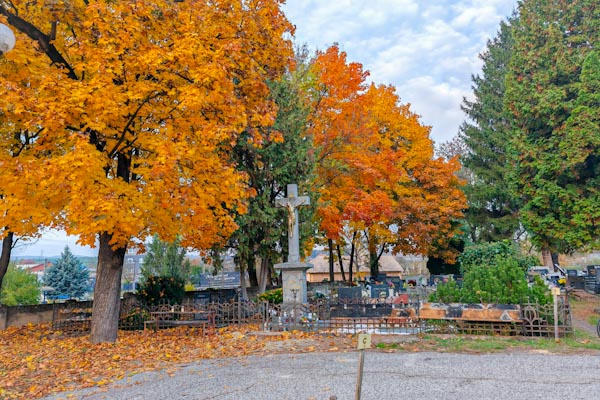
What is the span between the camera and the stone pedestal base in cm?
1081

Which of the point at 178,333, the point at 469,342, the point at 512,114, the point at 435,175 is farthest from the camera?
the point at 435,175

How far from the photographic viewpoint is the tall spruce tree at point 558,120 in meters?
15.9

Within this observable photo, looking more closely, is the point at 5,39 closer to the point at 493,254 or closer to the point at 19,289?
the point at 493,254

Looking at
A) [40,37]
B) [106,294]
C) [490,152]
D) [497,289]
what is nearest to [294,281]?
[106,294]

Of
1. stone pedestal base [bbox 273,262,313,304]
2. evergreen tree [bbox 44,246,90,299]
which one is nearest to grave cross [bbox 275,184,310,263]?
stone pedestal base [bbox 273,262,313,304]

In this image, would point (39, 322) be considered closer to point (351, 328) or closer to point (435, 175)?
point (351, 328)

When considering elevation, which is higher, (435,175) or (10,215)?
(435,175)

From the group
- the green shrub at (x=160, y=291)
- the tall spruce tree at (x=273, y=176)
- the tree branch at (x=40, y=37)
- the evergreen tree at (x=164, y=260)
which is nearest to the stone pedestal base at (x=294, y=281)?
the tall spruce tree at (x=273, y=176)

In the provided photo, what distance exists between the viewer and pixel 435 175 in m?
23.3

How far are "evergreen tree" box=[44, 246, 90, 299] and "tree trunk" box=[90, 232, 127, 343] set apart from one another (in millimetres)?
21351

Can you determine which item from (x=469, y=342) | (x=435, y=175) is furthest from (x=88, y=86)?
(x=435, y=175)

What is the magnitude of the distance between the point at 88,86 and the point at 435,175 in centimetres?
1937

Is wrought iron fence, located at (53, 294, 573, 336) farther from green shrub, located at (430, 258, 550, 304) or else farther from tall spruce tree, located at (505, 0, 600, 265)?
tall spruce tree, located at (505, 0, 600, 265)

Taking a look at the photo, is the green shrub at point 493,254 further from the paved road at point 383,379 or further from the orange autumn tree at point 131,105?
the orange autumn tree at point 131,105
